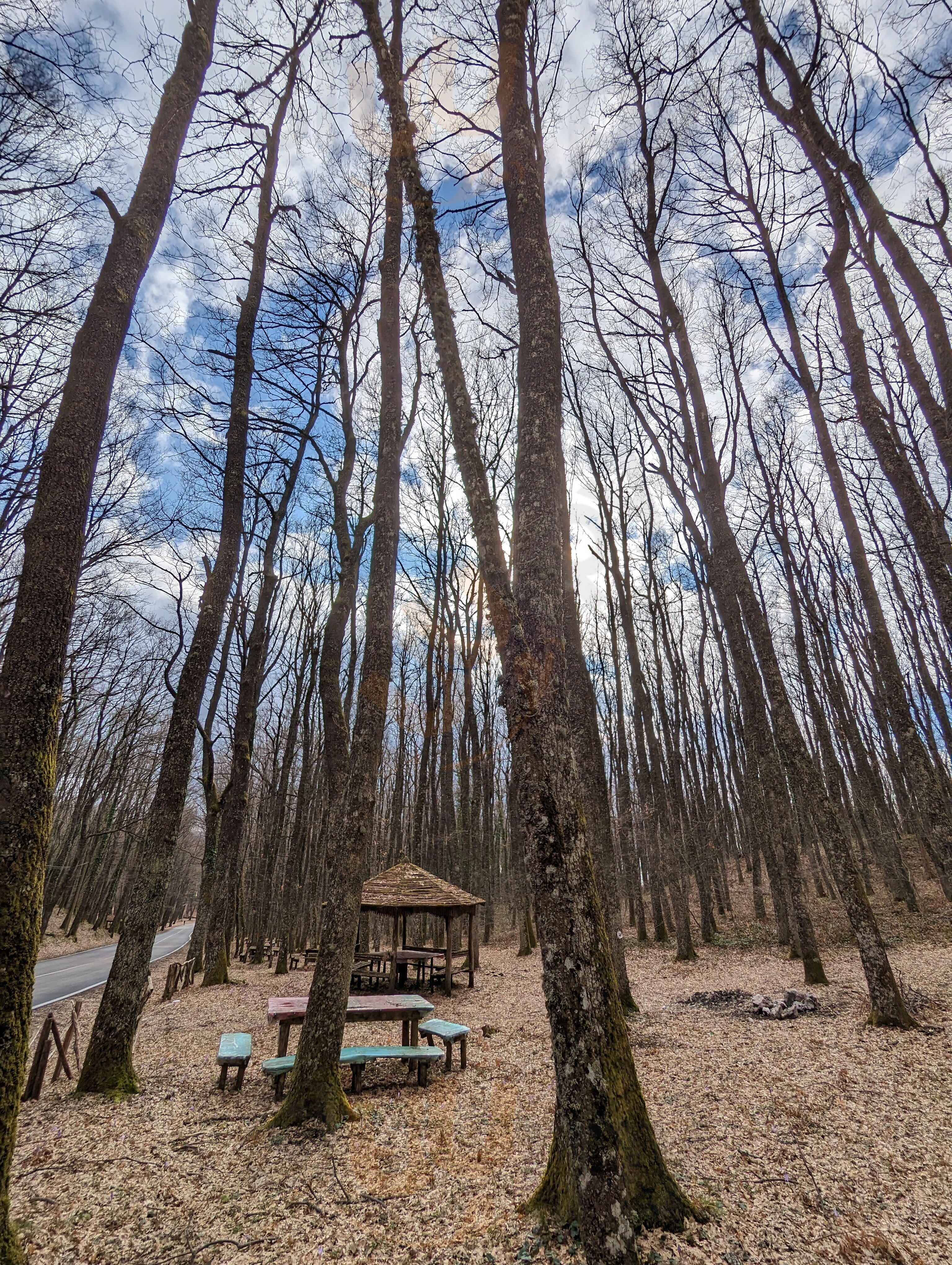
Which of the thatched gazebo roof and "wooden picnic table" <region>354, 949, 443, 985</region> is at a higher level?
the thatched gazebo roof

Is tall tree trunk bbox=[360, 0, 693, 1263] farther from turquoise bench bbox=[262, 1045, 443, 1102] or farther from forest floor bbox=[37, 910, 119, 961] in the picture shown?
forest floor bbox=[37, 910, 119, 961]

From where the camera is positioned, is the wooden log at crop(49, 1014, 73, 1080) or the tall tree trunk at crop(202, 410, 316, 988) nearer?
the wooden log at crop(49, 1014, 73, 1080)

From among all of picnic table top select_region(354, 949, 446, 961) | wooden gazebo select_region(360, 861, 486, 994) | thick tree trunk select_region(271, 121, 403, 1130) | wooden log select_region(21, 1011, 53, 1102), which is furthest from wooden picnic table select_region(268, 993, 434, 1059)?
picnic table top select_region(354, 949, 446, 961)

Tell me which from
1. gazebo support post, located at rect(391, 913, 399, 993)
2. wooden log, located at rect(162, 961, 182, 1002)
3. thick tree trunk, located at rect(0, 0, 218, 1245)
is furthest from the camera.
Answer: gazebo support post, located at rect(391, 913, 399, 993)

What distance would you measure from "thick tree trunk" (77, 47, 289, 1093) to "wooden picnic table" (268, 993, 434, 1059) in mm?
1453

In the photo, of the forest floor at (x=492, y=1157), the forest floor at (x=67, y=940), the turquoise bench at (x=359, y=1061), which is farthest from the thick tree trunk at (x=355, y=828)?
the forest floor at (x=67, y=940)

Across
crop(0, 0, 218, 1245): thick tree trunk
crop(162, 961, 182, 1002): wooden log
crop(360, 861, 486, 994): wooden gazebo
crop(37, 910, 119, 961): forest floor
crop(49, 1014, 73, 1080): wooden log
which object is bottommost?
crop(37, 910, 119, 961): forest floor

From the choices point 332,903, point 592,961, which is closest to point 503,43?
point 592,961

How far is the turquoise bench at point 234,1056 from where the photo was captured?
18.2 feet

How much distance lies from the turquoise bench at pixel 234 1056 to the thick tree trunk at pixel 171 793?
2.64 ft

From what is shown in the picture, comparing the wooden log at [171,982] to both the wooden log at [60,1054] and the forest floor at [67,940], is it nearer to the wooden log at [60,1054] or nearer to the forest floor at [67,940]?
the wooden log at [60,1054]

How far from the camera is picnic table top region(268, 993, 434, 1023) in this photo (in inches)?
246

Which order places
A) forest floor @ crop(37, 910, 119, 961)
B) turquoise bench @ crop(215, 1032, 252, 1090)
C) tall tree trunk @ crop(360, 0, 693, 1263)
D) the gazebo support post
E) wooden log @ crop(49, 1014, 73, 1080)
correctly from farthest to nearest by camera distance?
forest floor @ crop(37, 910, 119, 961), the gazebo support post, turquoise bench @ crop(215, 1032, 252, 1090), wooden log @ crop(49, 1014, 73, 1080), tall tree trunk @ crop(360, 0, 693, 1263)

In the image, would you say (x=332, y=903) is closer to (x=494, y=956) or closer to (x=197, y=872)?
(x=494, y=956)
